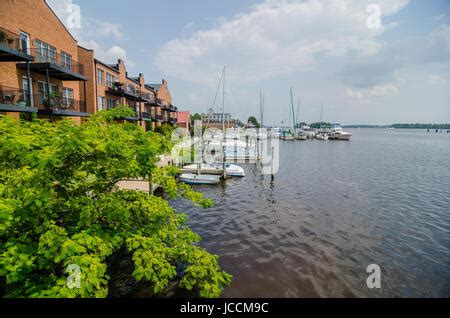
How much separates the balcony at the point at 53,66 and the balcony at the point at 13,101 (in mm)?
2782

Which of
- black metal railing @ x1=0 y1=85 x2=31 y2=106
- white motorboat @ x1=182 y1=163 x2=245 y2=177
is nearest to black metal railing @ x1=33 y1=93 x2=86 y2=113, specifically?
black metal railing @ x1=0 y1=85 x2=31 y2=106

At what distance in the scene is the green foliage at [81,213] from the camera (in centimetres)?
442

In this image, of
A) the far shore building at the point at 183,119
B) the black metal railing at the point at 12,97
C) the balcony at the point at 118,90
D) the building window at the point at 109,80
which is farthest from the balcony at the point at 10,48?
the far shore building at the point at 183,119

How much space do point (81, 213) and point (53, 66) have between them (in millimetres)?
19382

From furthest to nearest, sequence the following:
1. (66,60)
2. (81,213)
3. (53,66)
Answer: (66,60)
(53,66)
(81,213)

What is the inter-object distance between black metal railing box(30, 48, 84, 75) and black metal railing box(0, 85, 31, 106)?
167 inches

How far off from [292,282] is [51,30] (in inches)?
1086

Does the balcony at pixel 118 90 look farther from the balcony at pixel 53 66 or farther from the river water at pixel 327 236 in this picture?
the river water at pixel 327 236

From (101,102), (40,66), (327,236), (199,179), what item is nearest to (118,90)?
(101,102)

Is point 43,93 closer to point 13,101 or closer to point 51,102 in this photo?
point 51,102

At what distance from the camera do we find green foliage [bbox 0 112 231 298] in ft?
14.5

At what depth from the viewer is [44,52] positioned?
71.1 feet

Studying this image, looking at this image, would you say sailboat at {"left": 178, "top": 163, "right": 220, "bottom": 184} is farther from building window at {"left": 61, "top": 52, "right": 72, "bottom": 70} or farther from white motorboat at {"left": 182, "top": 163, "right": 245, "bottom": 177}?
building window at {"left": 61, "top": 52, "right": 72, "bottom": 70}

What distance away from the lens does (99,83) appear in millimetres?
32750
